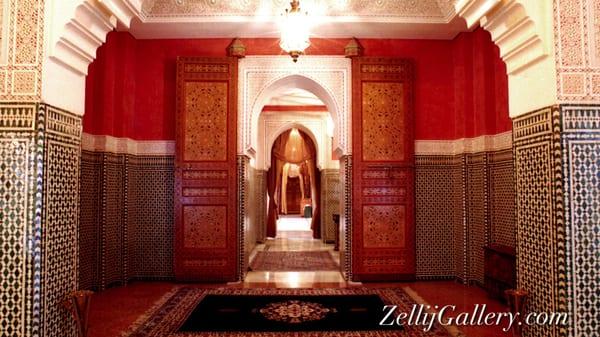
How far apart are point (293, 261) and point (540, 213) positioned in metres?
5.40

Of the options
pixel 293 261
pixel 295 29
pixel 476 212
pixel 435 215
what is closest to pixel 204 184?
pixel 295 29

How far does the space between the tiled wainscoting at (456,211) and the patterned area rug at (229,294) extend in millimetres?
897

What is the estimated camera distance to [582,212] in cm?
239

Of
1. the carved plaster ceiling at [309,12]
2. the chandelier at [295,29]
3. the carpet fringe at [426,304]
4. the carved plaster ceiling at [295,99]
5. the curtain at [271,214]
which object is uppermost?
the carved plaster ceiling at [309,12]

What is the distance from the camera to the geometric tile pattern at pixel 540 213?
240 centimetres

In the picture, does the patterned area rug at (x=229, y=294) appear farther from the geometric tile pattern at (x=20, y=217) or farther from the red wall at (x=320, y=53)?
the red wall at (x=320, y=53)

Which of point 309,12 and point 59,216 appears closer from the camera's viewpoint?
point 59,216

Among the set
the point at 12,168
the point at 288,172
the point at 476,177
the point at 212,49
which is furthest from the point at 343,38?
the point at 288,172

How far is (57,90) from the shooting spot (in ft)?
8.71

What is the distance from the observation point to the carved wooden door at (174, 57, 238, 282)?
5746 mm

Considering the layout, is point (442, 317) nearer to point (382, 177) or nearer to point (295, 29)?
point (382, 177)

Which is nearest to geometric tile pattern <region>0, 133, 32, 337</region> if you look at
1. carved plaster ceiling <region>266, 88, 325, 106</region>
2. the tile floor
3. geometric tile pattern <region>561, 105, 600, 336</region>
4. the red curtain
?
the tile floor

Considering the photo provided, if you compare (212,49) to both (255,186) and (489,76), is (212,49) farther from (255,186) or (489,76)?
(255,186)

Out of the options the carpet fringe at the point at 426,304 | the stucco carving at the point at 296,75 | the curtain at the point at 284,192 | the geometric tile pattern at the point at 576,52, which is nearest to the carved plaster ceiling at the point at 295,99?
the stucco carving at the point at 296,75
